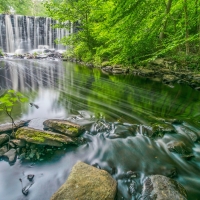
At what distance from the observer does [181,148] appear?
2885 millimetres

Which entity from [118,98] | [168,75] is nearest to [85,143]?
[118,98]

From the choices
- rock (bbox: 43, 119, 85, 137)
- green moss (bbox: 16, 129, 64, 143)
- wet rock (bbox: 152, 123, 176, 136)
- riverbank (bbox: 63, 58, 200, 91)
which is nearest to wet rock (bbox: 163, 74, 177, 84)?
riverbank (bbox: 63, 58, 200, 91)

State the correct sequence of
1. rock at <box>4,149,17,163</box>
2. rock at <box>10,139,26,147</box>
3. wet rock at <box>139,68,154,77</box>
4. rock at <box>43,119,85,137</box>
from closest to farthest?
rock at <box>4,149,17,163</box> → rock at <box>10,139,26,147</box> → rock at <box>43,119,85,137</box> → wet rock at <box>139,68,154,77</box>

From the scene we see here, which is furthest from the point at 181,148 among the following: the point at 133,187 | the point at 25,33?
the point at 25,33

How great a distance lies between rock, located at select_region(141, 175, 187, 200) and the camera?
1.84m

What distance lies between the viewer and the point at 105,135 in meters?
3.33

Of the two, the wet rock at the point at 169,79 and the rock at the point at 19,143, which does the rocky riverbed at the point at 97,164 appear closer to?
the rock at the point at 19,143

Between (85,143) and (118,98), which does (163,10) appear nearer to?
(118,98)

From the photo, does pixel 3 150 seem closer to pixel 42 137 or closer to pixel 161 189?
pixel 42 137

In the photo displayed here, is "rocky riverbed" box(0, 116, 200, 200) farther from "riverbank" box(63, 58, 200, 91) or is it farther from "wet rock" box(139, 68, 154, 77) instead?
"wet rock" box(139, 68, 154, 77)

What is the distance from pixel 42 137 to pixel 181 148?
2.49 m

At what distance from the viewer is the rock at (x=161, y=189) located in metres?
1.84

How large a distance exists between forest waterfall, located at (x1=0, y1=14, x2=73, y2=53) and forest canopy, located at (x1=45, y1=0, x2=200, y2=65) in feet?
25.7

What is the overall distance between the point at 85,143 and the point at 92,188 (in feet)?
4.20
